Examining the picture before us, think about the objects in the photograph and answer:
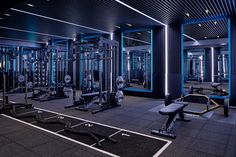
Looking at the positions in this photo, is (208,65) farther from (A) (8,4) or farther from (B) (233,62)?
(A) (8,4)

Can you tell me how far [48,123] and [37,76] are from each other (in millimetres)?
5387

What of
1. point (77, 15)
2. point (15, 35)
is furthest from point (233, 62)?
point (15, 35)

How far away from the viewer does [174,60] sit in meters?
6.80

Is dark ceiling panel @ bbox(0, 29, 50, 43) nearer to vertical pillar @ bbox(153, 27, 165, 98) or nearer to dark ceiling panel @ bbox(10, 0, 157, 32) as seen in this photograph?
dark ceiling panel @ bbox(10, 0, 157, 32)

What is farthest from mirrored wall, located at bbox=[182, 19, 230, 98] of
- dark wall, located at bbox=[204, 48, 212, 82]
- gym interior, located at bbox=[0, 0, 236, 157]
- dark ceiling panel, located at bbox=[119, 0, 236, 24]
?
dark ceiling panel, located at bbox=[119, 0, 236, 24]

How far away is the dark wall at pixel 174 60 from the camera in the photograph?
6.68 metres

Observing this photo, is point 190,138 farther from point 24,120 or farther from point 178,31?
point 178,31

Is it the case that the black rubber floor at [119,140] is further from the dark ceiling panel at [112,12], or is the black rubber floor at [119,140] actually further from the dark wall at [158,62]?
the dark wall at [158,62]

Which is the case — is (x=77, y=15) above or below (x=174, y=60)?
above

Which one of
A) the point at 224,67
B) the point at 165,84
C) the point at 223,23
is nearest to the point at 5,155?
the point at 165,84

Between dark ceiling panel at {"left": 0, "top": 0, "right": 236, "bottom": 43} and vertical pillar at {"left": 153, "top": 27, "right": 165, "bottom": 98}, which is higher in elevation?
dark ceiling panel at {"left": 0, "top": 0, "right": 236, "bottom": 43}

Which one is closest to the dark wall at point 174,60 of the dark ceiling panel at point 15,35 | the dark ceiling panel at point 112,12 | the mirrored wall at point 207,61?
the dark ceiling panel at point 112,12

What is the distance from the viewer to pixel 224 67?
1416 centimetres

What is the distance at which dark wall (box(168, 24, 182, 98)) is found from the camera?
6676mm
